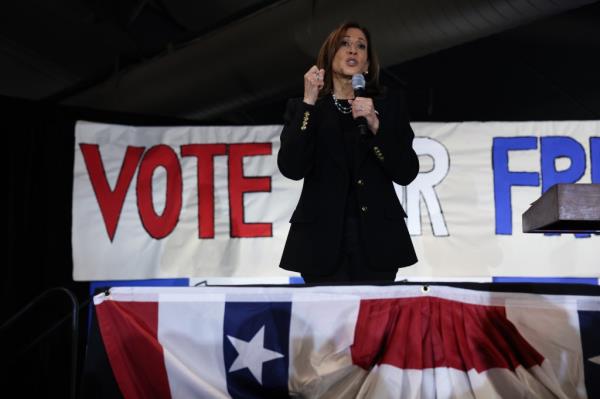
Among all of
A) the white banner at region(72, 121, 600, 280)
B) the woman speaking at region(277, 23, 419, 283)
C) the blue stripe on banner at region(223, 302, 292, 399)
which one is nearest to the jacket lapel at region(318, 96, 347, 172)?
the woman speaking at region(277, 23, 419, 283)

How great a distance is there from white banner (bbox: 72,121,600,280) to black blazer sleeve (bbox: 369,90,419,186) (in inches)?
52.0

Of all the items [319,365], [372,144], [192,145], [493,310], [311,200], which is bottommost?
[319,365]

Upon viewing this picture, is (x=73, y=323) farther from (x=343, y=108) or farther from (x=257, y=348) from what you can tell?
(x=343, y=108)

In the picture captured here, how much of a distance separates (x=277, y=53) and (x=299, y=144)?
5.82 ft

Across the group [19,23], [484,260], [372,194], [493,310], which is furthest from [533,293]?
[19,23]

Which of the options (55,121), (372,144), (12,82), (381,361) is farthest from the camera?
(12,82)

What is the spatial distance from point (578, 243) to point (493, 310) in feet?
6.83

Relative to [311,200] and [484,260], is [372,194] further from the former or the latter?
[484,260]

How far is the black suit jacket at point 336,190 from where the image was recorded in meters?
1.69

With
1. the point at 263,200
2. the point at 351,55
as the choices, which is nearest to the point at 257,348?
the point at 351,55

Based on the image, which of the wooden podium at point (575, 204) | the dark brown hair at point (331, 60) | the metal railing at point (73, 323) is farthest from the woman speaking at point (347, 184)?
the wooden podium at point (575, 204)

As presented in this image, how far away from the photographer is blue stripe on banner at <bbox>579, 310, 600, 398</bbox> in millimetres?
1125

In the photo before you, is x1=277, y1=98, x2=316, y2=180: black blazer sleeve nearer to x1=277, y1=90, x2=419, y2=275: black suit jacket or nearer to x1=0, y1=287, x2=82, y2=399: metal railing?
x1=277, y1=90, x2=419, y2=275: black suit jacket

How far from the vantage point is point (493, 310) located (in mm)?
1201
